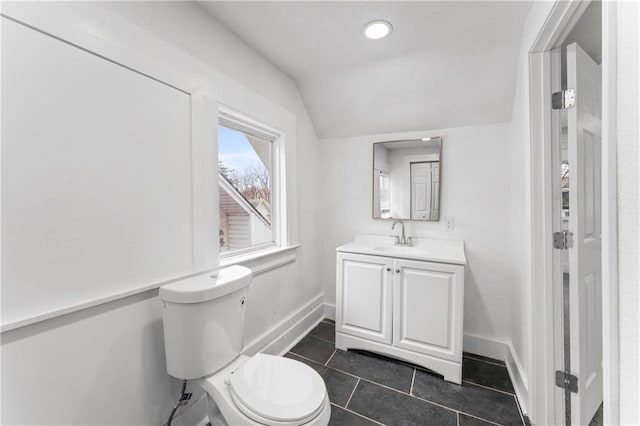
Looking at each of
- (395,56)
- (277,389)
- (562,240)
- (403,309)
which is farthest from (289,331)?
(395,56)

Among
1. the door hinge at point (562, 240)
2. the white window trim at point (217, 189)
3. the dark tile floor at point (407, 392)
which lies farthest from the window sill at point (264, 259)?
the door hinge at point (562, 240)

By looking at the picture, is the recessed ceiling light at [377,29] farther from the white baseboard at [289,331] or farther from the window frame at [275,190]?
the white baseboard at [289,331]

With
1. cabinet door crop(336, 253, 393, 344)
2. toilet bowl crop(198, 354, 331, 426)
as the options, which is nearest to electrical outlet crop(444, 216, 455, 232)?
cabinet door crop(336, 253, 393, 344)

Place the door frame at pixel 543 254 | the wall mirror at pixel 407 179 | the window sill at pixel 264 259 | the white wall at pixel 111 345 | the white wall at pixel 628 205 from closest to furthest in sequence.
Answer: the white wall at pixel 628 205 < the white wall at pixel 111 345 < the door frame at pixel 543 254 < the window sill at pixel 264 259 < the wall mirror at pixel 407 179

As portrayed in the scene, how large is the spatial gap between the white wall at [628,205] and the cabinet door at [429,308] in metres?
1.19

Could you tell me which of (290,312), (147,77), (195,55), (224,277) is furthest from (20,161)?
(290,312)

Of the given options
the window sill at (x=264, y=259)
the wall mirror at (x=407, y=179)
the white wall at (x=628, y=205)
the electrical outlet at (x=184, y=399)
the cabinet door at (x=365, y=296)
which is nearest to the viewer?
the white wall at (x=628, y=205)

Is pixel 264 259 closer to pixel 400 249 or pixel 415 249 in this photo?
pixel 400 249

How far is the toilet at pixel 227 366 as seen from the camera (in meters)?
→ 0.99

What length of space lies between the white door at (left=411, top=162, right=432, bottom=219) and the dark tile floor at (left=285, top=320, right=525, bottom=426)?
1.18 metres

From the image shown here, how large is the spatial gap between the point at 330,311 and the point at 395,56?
2286mm

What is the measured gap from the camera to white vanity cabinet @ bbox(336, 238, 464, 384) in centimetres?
176

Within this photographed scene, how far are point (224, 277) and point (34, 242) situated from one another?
661 mm

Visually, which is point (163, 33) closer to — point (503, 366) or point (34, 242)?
point (34, 242)
